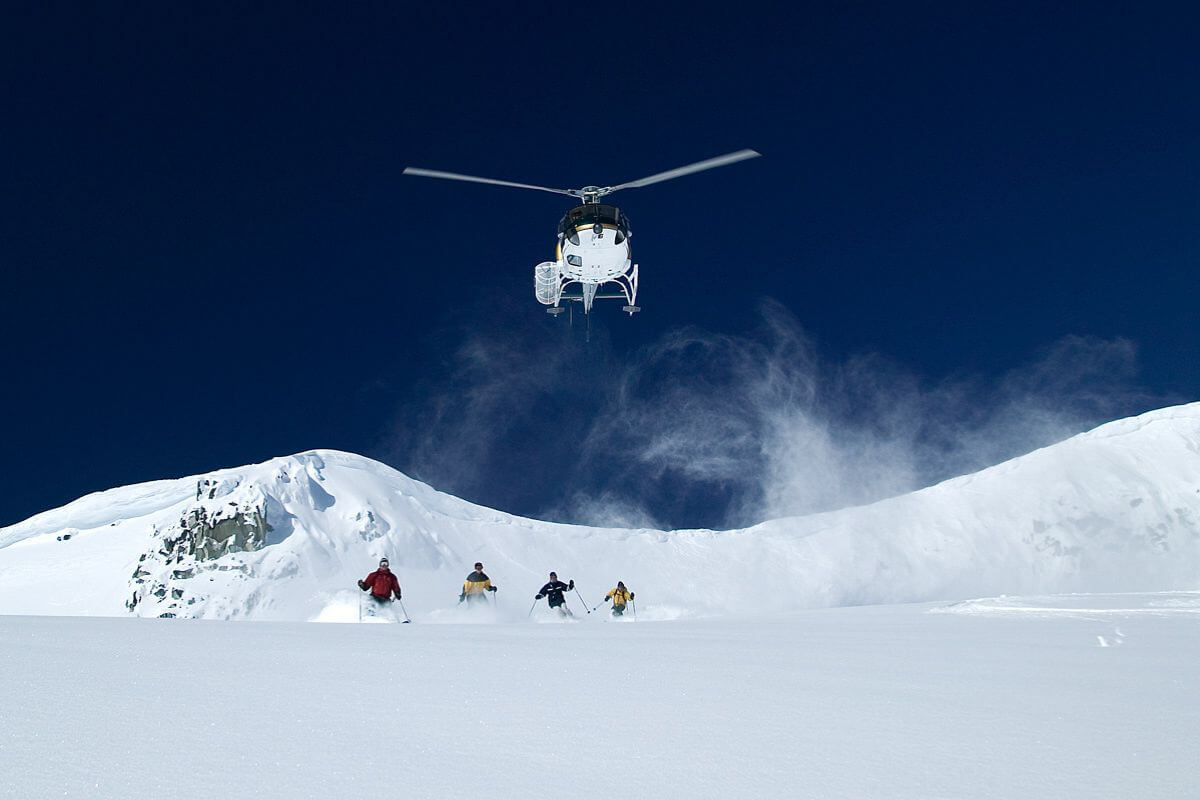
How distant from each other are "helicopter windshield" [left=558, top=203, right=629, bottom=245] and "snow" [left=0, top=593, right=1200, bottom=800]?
20.2 m

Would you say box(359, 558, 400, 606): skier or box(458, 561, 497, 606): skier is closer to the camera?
box(359, 558, 400, 606): skier

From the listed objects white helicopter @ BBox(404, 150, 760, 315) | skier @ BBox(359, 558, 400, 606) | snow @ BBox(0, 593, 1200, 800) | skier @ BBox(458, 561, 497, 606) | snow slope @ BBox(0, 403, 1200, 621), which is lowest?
snow @ BBox(0, 593, 1200, 800)

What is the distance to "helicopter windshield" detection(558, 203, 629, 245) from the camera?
86.5 ft

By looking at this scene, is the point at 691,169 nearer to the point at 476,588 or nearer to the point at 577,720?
the point at 476,588

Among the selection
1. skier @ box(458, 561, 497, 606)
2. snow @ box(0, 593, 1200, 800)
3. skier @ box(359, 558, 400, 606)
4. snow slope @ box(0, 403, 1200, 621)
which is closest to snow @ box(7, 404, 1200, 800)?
snow @ box(0, 593, 1200, 800)

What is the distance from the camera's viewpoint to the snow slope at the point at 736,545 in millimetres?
111125

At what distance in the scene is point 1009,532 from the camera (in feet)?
388

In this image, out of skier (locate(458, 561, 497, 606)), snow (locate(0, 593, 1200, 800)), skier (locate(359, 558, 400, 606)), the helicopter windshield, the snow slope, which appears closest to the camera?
snow (locate(0, 593, 1200, 800))

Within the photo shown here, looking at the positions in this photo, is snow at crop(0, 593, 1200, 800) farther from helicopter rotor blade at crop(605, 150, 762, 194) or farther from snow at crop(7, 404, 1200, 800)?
helicopter rotor blade at crop(605, 150, 762, 194)

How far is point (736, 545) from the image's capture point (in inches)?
5059

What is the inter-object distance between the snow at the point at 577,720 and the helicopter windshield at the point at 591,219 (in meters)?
20.2

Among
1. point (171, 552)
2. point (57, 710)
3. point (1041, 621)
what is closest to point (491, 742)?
point (57, 710)

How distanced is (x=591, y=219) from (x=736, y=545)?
10811 cm

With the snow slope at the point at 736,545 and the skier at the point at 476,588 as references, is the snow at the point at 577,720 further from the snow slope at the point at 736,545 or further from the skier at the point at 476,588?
the snow slope at the point at 736,545
